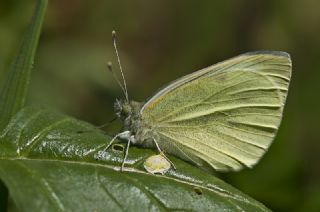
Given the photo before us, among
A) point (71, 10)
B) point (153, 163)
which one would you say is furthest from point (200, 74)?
point (71, 10)

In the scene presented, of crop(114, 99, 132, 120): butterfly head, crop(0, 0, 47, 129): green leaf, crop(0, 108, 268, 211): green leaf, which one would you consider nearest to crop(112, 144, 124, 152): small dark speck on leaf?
crop(0, 108, 268, 211): green leaf

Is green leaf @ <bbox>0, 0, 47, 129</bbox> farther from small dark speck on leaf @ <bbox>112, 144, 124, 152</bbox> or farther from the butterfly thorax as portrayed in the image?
the butterfly thorax

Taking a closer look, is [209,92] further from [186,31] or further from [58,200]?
[186,31]

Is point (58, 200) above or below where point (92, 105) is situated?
above

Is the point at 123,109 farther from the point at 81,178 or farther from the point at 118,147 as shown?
the point at 81,178

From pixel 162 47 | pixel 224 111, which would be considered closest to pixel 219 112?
pixel 224 111

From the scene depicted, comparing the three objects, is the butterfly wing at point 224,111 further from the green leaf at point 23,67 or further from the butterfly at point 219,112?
the green leaf at point 23,67
